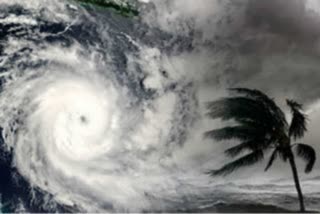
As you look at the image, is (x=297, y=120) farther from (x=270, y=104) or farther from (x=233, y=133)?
(x=233, y=133)

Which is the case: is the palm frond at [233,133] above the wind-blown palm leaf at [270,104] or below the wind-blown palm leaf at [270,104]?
below

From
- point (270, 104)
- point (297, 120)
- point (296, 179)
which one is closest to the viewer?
point (296, 179)

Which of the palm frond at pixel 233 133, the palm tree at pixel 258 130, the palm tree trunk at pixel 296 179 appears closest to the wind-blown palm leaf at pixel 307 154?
Answer: the palm tree at pixel 258 130

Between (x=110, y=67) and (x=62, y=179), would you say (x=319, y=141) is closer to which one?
(x=110, y=67)

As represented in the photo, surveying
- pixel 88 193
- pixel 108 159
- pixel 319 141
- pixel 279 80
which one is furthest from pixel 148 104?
pixel 319 141

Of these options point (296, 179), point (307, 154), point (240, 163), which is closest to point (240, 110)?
point (240, 163)

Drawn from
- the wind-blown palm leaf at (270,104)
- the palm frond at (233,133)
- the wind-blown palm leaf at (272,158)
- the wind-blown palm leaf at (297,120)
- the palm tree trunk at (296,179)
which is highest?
the wind-blown palm leaf at (270,104)

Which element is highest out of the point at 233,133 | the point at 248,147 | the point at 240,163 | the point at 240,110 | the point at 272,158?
the point at 240,110

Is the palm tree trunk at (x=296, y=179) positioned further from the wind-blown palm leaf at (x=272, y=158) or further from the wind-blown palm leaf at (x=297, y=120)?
the wind-blown palm leaf at (x=297, y=120)

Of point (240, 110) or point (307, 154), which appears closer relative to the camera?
point (307, 154)
